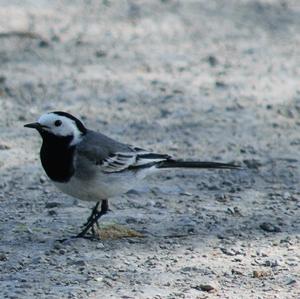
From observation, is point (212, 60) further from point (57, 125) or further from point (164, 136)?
point (57, 125)

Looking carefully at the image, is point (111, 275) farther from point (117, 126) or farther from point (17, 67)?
point (17, 67)

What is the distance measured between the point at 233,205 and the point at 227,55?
4061 millimetres

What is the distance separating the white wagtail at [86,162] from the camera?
723 cm

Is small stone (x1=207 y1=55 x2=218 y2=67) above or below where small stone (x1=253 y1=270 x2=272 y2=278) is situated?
above

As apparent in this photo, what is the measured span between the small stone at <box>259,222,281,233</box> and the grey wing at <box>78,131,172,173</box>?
77 cm

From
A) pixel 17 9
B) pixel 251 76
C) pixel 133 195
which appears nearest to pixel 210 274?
pixel 133 195

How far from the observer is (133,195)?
831 centimetres

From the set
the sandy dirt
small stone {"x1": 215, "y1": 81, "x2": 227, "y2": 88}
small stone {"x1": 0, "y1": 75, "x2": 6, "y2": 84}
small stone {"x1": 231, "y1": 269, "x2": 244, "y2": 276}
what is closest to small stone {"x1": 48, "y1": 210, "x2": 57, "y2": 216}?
the sandy dirt

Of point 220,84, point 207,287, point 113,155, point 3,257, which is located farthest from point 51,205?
point 220,84

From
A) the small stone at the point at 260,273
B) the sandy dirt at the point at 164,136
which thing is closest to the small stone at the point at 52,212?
the sandy dirt at the point at 164,136

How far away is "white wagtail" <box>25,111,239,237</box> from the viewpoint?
7.23 meters

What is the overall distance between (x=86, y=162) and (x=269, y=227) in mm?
1310

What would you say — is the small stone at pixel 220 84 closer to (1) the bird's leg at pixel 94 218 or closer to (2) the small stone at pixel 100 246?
(1) the bird's leg at pixel 94 218

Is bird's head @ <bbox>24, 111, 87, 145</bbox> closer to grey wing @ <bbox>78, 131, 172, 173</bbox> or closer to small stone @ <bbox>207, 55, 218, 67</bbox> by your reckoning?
grey wing @ <bbox>78, 131, 172, 173</bbox>
